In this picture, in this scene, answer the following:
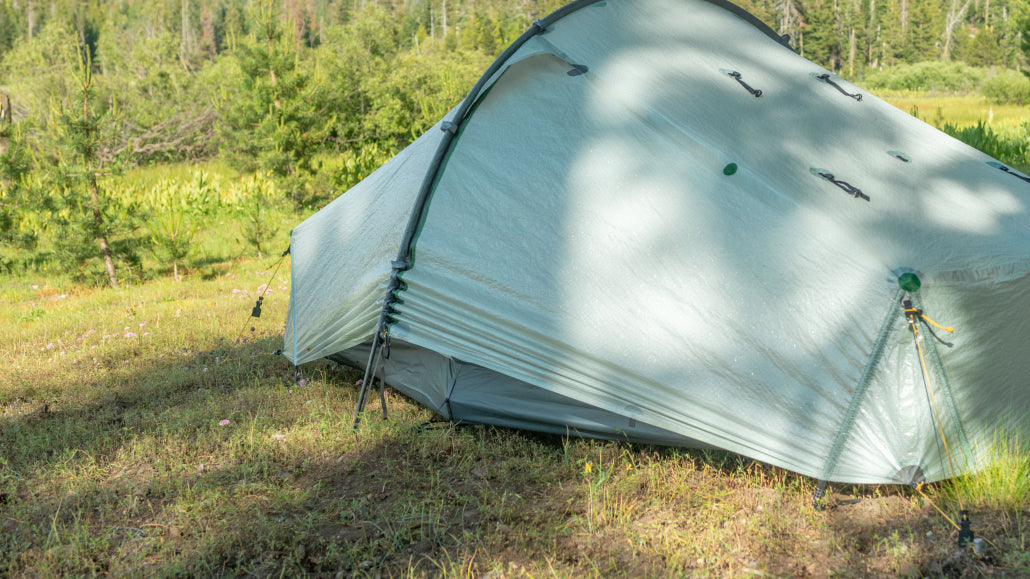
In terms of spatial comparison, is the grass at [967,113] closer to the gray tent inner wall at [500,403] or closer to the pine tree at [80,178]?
the gray tent inner wall at [500,403]

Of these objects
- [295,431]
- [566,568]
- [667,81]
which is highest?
[667,81]

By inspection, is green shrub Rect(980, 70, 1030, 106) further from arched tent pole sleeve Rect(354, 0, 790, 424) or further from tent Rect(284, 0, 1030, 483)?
arched tent pole sleeve Rect(354, 0, 790, 424)

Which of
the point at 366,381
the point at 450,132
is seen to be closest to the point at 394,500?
the point at 366,381

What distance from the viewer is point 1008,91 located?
102 feet

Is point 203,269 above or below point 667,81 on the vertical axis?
below

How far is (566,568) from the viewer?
8.32 feet

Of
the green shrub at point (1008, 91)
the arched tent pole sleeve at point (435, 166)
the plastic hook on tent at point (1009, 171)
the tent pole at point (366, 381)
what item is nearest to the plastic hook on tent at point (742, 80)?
the arched tent pole sleeve at point (435, 166)

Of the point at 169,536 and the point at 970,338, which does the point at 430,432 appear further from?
the point at 970,338

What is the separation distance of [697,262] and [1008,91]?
115 ft

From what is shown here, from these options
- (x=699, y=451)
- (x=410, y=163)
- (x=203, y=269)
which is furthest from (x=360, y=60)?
(x=699, y=451)

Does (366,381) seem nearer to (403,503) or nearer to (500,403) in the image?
(500,403)

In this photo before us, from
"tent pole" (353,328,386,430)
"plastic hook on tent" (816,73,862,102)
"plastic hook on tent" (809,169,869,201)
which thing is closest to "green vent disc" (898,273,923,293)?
"plastic hook on tent" (809,169,869,201)

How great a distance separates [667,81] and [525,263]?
1.09m

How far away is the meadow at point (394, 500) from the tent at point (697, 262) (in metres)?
0.19
